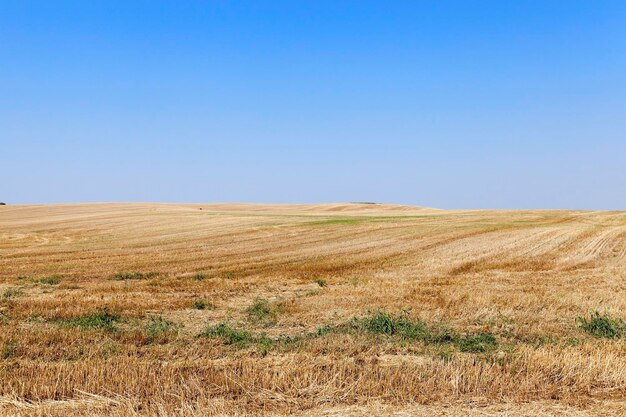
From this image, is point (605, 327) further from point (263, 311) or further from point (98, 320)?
point (98, 320)

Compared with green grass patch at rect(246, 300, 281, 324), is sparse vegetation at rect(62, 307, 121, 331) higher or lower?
higher

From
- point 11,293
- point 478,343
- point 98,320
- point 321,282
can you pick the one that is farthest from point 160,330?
point 321,282

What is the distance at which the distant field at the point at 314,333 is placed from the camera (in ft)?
20.8

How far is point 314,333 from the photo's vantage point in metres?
9.78

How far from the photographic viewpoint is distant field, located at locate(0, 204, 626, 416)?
635 cm

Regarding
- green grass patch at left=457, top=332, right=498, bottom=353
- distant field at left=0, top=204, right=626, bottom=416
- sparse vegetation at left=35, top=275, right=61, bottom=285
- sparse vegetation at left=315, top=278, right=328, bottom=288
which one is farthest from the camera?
sparse vegetation at left=35, top=275, right=61, bottom=285

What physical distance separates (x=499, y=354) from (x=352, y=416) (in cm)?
341

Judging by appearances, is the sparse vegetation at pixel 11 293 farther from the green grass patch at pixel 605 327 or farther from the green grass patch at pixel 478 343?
the green grass patch at pixel 605 327

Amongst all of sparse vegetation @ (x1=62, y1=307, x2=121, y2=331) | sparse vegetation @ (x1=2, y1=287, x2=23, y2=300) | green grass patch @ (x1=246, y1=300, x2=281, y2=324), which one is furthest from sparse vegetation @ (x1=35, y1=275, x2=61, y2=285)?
green grass patch @ (x1=246, y1=300, x2=281, y2=324)

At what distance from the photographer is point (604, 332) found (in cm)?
957

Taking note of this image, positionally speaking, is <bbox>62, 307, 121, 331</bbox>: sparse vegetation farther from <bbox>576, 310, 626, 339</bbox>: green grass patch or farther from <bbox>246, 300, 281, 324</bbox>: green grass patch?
<bbox>576, 310, 626, 339</bbox>: green grass patch

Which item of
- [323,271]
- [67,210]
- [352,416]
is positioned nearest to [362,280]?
[323,271]

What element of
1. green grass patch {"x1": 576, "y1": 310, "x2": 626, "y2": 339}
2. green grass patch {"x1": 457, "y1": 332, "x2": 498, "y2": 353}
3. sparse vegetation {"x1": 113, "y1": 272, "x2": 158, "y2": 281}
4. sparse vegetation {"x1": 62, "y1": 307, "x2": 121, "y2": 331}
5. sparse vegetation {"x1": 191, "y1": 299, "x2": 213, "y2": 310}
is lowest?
sparse vegetation {"x1": 113, "y1": 272, "x2": 158, "y2": 281}

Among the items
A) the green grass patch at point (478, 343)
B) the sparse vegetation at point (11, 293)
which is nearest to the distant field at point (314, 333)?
the green grass patch at point (478, 343)
